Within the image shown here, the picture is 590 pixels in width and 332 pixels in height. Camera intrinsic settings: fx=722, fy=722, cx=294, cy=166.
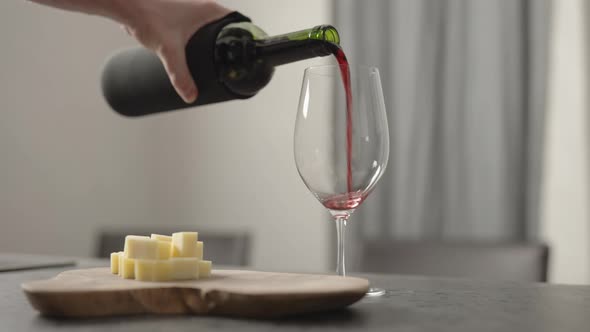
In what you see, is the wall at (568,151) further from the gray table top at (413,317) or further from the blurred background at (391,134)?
the gray table top at (413,317)

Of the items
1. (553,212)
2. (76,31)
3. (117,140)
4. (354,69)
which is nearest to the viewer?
(354,69)

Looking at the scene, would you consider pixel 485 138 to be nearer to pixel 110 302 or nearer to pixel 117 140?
pixel 117 140

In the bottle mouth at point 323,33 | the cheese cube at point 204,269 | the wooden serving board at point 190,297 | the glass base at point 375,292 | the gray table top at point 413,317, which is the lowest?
the glass base at point 375,292

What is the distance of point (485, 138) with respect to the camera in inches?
101

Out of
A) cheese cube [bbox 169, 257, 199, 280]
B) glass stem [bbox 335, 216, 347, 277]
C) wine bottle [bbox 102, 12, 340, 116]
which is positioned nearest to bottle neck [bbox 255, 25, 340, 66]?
wine bottle [bbox 102, 12, 340, 116]

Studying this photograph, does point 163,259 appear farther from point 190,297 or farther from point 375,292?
point 375,292

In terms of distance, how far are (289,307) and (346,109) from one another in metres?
0.29

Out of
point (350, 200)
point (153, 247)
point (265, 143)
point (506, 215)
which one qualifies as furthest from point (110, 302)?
point (265, 143)

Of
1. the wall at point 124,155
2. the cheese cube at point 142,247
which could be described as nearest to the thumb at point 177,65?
the cheese cube at point 142,247

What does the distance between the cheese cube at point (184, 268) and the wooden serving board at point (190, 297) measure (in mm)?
29

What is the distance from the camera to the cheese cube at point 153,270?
2.18ft

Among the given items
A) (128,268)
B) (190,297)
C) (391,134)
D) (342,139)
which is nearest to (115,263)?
(128,268)

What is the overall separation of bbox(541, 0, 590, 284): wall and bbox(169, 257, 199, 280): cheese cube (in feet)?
6.60

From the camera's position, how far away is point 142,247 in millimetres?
685
